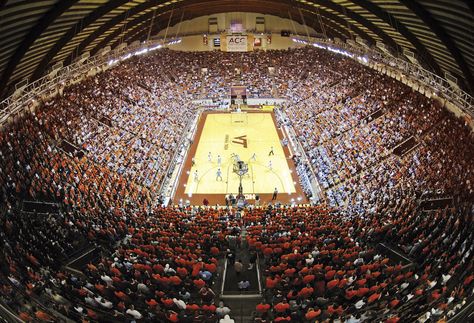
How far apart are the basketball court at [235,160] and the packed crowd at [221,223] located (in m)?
2.04

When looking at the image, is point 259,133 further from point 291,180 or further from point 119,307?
point 119,307

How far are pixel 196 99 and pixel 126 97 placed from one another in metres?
10.8

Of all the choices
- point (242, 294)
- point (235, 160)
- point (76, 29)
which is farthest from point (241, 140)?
point (242, 294)

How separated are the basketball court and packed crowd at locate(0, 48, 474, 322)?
2.04 metres

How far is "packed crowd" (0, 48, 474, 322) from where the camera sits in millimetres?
13578

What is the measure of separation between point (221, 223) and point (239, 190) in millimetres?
5424

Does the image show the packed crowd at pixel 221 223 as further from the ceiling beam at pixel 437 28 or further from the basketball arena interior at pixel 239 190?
the ceiling beam at pixel 437 28

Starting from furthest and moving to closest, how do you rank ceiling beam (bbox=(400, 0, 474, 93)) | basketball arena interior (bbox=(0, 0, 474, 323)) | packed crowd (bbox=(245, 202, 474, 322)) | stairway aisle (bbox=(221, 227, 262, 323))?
ceiling beam (bbox=(400, 0, 474, 93)), stairway aisle (bbox=(221, 227, 262, 323)), basketball arena interior (bbox=(0, 0, 474, 323)), packed crowd (bbox=(245, 202, 474, 322))

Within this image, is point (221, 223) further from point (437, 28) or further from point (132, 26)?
point (132, 26)

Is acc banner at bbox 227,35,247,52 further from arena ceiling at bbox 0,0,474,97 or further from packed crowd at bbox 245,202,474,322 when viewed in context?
packed crowd at bbox 245,202,474,322

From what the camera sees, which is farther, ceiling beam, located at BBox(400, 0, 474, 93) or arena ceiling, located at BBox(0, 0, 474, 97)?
ceiling beam, located at BBox(400, 0, 474, 93)

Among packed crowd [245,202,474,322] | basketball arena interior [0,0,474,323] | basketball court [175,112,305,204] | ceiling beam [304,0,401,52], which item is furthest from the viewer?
ceiling beam [304,0,401,52]

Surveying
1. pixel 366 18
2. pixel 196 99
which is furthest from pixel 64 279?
pixel 196 99

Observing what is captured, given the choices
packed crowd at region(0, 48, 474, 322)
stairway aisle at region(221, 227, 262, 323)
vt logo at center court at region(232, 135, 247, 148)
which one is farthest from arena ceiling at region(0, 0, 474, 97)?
vt logo at center court at region(232, 135, 247, 148)
